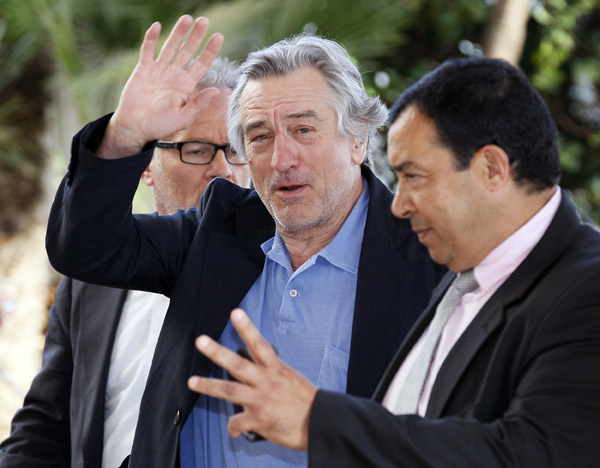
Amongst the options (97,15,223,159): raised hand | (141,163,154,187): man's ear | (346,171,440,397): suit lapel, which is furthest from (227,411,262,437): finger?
(141,163,154,187): man's ear

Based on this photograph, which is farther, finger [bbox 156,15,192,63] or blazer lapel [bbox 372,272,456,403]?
finger [bbox 156,15,192,63]

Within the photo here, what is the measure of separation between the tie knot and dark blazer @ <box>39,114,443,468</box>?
53 centimetres

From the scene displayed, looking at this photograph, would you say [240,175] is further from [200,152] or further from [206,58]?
[206,58]

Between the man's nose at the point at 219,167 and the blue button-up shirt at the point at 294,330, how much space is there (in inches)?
21.8

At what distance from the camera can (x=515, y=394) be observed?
138 centimetres

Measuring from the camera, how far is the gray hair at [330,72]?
2367 millimetres

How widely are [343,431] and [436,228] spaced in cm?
41

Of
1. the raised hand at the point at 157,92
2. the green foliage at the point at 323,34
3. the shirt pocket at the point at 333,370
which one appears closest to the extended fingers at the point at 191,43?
the raised hand at the point at 157,92

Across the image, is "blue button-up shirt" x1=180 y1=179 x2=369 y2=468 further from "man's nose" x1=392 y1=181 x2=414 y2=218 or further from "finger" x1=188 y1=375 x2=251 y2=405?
"finger" x1=188 y1=375 x2=251 y2=405

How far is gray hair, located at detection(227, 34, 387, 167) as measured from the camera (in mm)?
2367

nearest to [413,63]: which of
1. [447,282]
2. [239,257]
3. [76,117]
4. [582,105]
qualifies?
[582,105]

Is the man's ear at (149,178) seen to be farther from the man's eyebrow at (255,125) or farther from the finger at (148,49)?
the finger at (148,49)

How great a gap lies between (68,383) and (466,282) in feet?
4.92

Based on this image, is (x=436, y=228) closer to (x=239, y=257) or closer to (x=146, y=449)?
(x=239, y=257)
